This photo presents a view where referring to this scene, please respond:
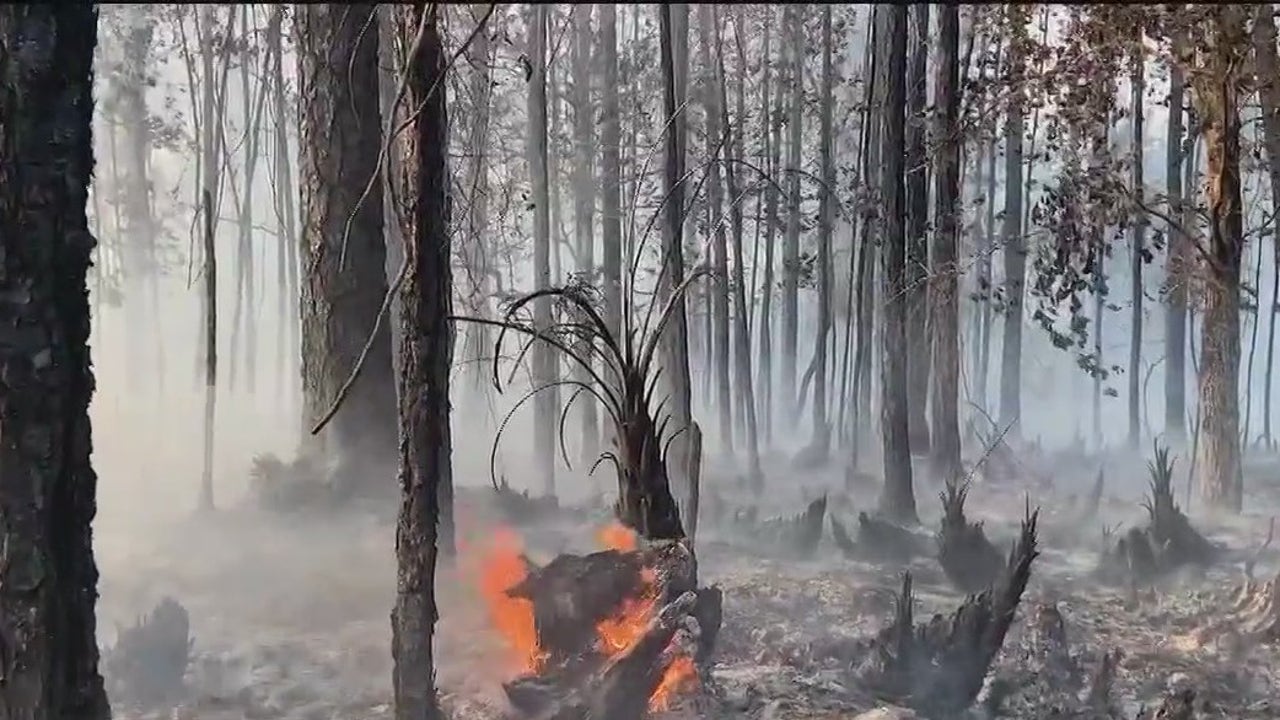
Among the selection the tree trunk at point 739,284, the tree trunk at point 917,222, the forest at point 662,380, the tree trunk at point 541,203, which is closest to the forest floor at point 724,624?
the forest at point 662,380

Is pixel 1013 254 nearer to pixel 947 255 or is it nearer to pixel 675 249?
pixel 947 255

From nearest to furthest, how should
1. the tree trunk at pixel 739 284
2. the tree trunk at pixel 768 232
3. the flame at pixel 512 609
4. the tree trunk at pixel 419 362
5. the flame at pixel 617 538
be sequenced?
1. the tree trunk at pixel 419 362
2. the flame at pixel 512 609
3. the flame at pixel 617 538
4. the tree trunk at pixel 739 284
5. the tree trunk at pixel 768 232

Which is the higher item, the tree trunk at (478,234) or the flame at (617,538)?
the tree trunk at (478,234)

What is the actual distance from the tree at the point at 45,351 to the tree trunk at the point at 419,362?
50 cm

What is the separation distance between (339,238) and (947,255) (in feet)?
7.11

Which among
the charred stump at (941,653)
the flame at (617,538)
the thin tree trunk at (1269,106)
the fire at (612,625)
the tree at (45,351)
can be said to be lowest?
the charred stump at (941,653)

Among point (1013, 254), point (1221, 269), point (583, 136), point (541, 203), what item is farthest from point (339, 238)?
point (1221, 269)

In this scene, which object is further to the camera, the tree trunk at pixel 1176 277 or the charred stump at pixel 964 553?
the tree trunk at pixel 1176 277

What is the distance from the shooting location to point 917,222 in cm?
382

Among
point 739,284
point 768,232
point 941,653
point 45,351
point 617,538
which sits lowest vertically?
point 941,653

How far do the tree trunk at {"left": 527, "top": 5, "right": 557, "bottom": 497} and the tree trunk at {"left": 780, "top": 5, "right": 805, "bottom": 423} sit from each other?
39.7 inches

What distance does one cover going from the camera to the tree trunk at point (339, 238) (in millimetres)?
3363

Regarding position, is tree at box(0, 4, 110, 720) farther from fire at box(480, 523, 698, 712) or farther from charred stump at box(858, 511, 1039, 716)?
charred stump at box(858, 511, 1039, 716)

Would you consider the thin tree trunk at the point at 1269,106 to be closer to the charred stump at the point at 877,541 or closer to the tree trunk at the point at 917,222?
the tree trunk at the point at 917,222
